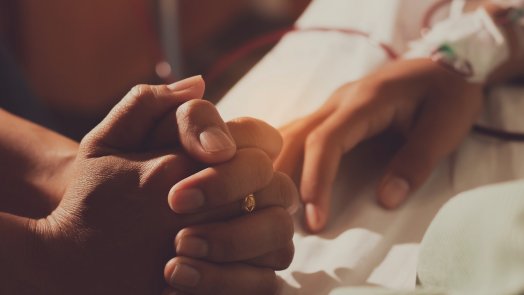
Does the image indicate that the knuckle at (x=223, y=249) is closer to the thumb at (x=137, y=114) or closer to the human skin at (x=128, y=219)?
the human skin at (x=128, y=219)

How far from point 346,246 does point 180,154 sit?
18 centimetres

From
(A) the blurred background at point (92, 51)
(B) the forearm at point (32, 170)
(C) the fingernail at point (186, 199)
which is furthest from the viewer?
(A) the blurred background at point (92, 51)

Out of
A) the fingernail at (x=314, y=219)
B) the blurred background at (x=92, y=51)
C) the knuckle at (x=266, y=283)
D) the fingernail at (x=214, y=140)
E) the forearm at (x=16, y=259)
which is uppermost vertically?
the fingernail at (x=214, y=140)

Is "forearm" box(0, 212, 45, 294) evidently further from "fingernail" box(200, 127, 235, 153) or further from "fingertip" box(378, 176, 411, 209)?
"fingertip" box(378, 176, 411, 209)

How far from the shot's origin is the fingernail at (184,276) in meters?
0.43

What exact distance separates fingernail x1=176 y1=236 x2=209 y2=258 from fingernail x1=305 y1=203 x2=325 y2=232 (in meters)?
0.15

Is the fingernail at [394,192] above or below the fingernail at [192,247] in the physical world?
below

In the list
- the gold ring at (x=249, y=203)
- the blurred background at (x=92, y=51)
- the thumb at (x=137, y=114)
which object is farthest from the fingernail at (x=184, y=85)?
the blurred background at (x=92, y=51)

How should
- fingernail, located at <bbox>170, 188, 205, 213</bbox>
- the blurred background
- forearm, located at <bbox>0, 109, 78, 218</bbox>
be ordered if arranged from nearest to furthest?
fingernail, located at <bbox>170, 188, 205, 213</bbox>
forearm, located at <bbox>0, 109, 78, 218</bbox>
the blurred background

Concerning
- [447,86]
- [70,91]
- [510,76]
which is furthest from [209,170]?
[70,91]

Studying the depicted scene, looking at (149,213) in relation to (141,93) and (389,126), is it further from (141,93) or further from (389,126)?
(389,126)

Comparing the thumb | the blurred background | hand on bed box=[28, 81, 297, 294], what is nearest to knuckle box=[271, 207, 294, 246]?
hand on bed box=[28, 81, 297, 294]

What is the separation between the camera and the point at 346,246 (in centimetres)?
54

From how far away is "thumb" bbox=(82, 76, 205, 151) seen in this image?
0.47 meters
